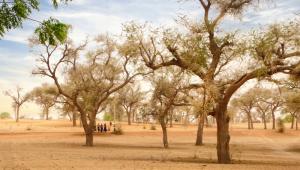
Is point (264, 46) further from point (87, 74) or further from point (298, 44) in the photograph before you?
point (87, 74)

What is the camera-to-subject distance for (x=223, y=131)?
23.5 m

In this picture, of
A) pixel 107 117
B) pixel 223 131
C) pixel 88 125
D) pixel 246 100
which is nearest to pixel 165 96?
pixel 88 125

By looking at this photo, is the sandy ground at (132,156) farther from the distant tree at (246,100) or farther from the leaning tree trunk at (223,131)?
the distant tree at (246,100)

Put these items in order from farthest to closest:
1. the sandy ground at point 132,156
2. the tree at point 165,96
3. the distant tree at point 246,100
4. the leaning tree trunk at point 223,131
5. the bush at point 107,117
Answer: the bush at point 107,117
the distant tree at point 246,100
the tree at point 165,96
the leaning tree trunk at point 223,131
the sandy ground at point 132,156

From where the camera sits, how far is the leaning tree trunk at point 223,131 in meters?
23.3

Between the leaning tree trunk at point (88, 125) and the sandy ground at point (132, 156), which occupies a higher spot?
the leaning tree trunk at point (88, 125)

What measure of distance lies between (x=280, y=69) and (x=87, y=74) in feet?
68.4

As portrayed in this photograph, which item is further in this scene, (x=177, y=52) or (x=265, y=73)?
(x=177, y=52)

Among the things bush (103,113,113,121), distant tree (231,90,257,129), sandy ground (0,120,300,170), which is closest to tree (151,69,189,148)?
sandy ground (0,120,300,170)

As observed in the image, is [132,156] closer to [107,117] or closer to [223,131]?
[223,131]

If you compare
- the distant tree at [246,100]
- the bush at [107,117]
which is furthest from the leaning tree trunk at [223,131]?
the bush at [107,117]

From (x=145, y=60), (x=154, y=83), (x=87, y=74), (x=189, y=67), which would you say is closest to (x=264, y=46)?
(x=189, y=67)

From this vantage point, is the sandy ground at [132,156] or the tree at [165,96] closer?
the sandy ground at [132,156]

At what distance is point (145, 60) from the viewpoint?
24891mm
